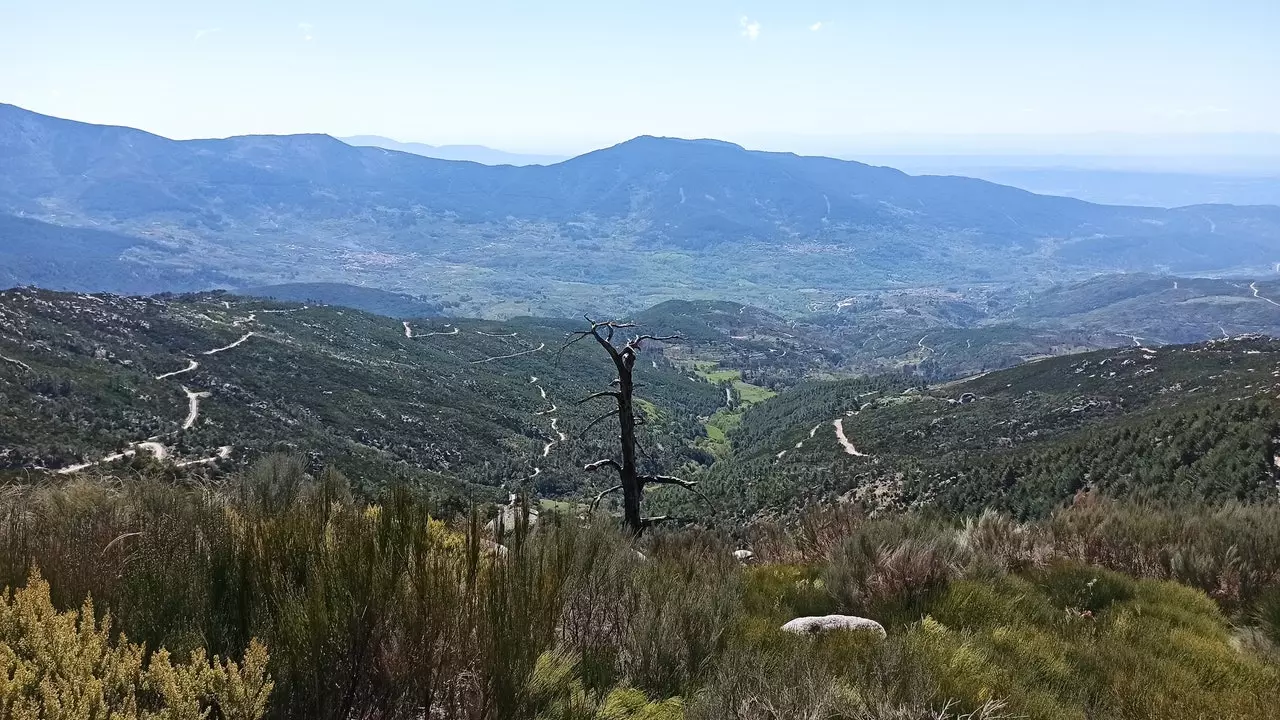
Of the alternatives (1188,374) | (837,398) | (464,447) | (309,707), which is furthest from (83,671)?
(837,398)

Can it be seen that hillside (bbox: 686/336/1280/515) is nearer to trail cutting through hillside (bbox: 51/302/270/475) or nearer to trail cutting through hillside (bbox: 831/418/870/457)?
trail cutting through hillside (bbox: 831/418/870/457)

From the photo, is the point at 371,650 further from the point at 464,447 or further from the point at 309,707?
the point at 464,447

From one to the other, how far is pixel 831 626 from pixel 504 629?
8.54 ft

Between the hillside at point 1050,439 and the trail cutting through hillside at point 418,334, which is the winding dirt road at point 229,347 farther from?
the hillside at point 1050,439

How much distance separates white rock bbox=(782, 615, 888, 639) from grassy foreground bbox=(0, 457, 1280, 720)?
7.2 inches

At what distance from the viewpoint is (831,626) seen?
15.4 ft

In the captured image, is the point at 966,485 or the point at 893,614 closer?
the point at 893,614

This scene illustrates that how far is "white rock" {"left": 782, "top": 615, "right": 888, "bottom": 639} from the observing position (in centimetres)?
452

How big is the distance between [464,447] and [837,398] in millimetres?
55859

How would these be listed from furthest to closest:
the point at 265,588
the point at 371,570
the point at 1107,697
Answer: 1. the point at 1107,697
2. the point at 265,588
3. the point at 371,570

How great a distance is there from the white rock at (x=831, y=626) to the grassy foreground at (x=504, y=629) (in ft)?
0.60

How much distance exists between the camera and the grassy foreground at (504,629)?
2672 millimetres

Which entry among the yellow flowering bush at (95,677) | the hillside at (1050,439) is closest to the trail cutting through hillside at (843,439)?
the hillside at (1050,439)

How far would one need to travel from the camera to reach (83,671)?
2.06 meters
